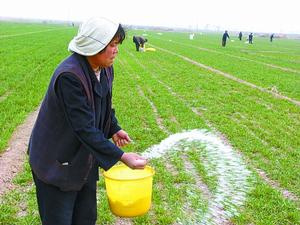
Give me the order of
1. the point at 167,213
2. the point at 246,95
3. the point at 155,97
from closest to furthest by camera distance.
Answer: the point at 167,213
the point at 155,97
the point at 246,95

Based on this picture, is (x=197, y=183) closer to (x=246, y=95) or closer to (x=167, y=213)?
(x=167, y=213)

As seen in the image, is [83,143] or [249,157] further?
[249,157]

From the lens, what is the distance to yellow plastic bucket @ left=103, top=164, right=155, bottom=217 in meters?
2.97

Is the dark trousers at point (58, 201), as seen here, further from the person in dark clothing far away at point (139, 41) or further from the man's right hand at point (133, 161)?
the person in dark clothing far away at point (139, 41)

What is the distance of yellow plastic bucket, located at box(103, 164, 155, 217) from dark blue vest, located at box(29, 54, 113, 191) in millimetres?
469

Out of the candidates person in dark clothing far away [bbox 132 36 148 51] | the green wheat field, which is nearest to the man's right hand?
the green wheat field

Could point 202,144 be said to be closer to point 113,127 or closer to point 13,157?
point 13,157

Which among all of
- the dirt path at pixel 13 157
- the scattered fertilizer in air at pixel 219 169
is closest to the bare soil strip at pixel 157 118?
the scattered fertilizer in air at pixel 219 169

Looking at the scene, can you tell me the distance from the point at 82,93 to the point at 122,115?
20.1ft

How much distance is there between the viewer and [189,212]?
428 cm

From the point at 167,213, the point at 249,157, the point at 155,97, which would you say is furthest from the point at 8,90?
the point at 167,213

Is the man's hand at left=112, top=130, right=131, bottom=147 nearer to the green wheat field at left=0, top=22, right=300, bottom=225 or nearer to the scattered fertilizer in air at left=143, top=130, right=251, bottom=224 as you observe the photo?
the green wheat field at left=0, top=22, right=300, bottom=225

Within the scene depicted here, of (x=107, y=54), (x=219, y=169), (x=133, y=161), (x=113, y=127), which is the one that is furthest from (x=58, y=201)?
(x=219, y=169)

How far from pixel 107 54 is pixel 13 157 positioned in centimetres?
394
